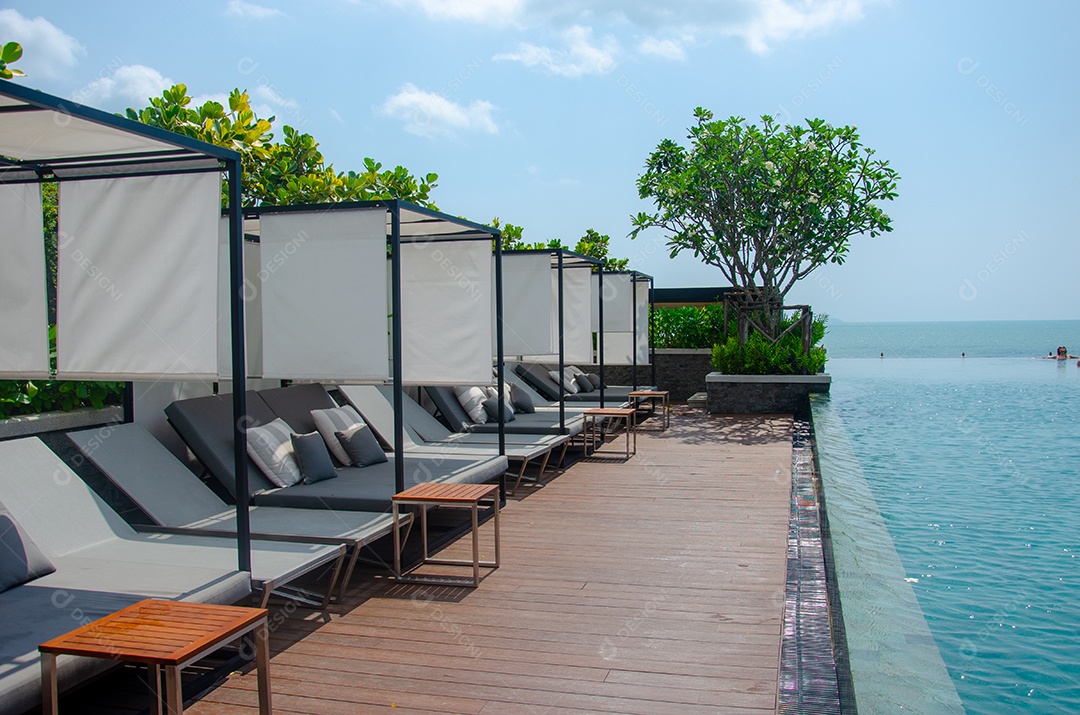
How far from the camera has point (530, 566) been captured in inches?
200

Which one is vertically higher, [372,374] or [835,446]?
[372,374]

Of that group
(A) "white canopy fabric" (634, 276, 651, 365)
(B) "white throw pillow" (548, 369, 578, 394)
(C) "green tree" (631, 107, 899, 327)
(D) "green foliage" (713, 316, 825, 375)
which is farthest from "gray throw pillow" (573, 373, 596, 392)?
(C) "green tree" (631, 107, 899, 327)

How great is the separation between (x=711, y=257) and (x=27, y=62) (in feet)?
37.1

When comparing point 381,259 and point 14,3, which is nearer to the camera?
point 381,259

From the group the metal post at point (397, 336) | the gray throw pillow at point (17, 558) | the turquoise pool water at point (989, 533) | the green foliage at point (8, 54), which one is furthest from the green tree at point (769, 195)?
the gray throw pillow at point (17, 558)

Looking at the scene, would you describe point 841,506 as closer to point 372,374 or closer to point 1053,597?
point 1053,597

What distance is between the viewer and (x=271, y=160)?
747cm

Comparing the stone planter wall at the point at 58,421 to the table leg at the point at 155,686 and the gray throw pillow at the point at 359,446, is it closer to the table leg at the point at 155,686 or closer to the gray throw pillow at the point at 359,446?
the gray throw pillow at the point at 359,446

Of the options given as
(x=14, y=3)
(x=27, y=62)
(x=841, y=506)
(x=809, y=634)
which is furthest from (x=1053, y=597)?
(x=14, y=3)

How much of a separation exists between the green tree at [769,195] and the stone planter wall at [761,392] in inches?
67.3

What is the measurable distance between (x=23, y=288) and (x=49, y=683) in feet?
7.42

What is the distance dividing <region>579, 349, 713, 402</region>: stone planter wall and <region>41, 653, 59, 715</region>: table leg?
12.8 metres

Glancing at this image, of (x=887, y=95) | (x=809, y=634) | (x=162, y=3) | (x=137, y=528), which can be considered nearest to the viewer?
(x=809, y=634)

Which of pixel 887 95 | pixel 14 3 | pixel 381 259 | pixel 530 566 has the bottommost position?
pixel 530 566
